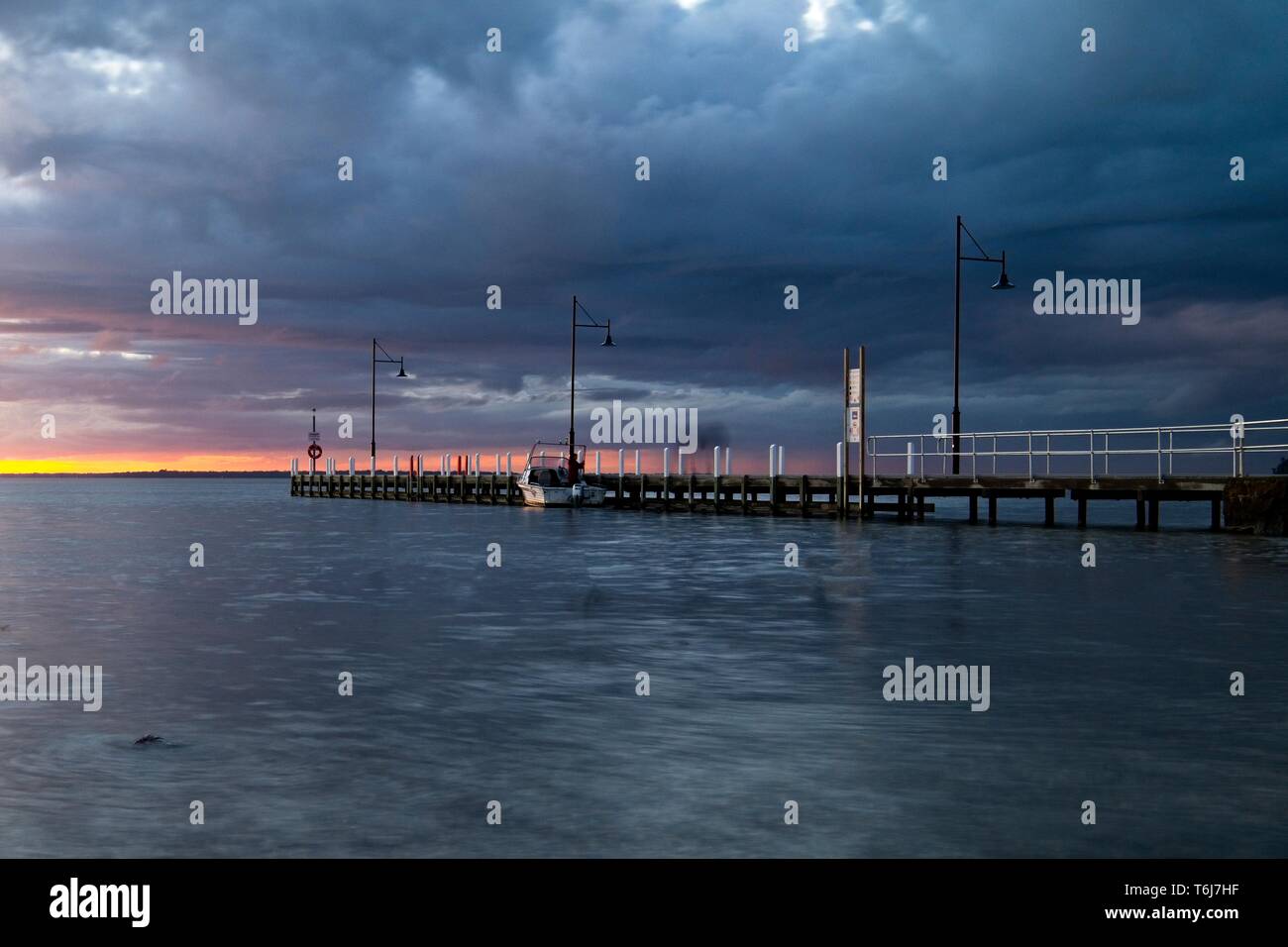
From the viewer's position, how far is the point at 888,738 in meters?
9.45

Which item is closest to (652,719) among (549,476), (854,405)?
(854,405)

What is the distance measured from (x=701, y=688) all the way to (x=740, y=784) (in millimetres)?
3904

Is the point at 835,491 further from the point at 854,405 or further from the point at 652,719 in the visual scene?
the point at 652,719

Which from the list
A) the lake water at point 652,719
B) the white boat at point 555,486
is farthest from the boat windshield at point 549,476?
the lake water at point 652,719

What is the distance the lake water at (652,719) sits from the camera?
697cm

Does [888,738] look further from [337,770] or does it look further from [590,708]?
[337,770]

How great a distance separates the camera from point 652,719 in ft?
33.9

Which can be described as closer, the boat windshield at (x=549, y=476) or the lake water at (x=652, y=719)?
the lake water at (x=652, y=719)

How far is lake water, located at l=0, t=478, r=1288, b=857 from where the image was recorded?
Result: 697cm

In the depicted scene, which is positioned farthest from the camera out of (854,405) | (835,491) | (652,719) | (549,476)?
(549,476)

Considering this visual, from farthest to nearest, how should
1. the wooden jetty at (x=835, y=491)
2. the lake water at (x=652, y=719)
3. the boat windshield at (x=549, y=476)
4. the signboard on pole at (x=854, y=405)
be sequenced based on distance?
the boat windshield at (x=549, y=476) < the signboard on pole at (x=854, y=405) < the wooden jetty at (x=835, y=491) < the lake water at (x=652, y=719)

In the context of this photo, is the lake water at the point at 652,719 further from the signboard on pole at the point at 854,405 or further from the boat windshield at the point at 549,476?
the boat windshield at the point at 549,476

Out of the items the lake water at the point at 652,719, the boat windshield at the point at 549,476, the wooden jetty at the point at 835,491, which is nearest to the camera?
the lake water at the point at 652,719
